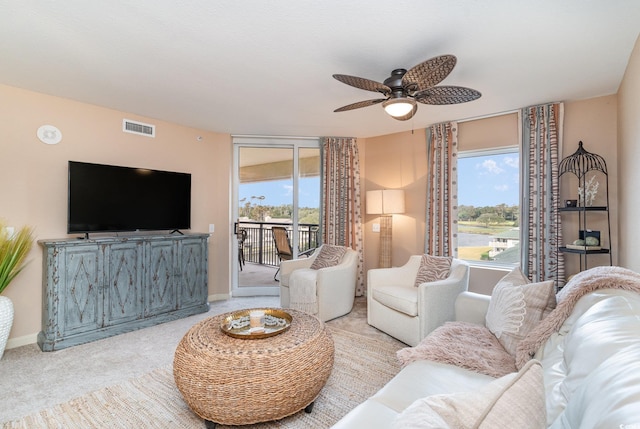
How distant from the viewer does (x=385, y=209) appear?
4391mm

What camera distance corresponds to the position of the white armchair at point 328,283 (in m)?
3.62

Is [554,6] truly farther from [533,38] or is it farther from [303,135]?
[303,135]

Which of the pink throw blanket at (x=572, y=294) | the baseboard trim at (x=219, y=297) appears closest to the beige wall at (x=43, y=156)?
the baseboard trim at (x=219, y=297)

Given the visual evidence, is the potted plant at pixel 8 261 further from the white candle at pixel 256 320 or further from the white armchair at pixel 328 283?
the white armchair at pixel 328 283

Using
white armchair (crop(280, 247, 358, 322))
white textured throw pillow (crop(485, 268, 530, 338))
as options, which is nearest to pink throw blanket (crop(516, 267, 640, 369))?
white textured throw pillow (crop(485, 268, 530, 338))

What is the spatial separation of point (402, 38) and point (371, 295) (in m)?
2.45

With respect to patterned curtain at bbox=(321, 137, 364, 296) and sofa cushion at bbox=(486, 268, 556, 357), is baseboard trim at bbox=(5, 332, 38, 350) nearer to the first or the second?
patterned curtain at bbox=(321, 137, 364, 296)

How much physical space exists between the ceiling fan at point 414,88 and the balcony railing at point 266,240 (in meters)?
2.80

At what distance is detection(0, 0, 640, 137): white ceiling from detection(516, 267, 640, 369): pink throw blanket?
1.52 m

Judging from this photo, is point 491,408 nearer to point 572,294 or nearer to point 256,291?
point 572,294

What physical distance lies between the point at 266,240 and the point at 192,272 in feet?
4.99

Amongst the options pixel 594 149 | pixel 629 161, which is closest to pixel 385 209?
pixel 594 149

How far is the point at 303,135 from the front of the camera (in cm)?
491

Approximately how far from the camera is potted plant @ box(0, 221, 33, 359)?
2.66 metres
